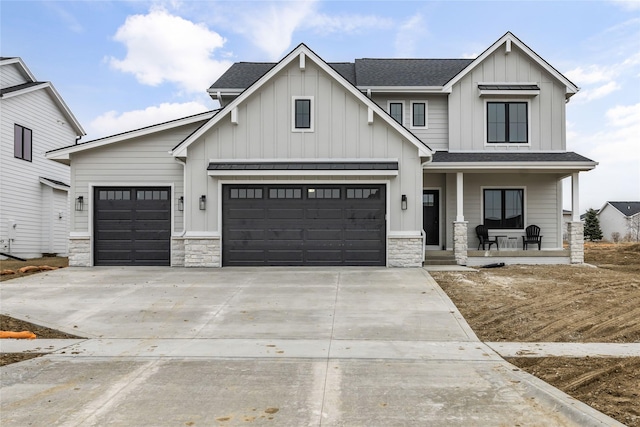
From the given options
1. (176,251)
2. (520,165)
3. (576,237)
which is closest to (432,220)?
(520,165)

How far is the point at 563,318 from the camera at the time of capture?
9.43m

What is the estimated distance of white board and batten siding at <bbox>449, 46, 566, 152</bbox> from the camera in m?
18.7

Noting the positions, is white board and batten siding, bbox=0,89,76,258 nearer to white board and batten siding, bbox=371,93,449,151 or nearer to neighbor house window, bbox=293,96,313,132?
neighbor house window, bbox=293,96,313,132

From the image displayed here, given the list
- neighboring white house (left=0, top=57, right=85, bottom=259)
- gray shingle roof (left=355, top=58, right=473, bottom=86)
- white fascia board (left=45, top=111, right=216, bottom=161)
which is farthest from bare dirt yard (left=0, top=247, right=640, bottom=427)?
neighboring white house (left=0, top=57, right=85, bottom=259)

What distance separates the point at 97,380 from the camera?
6.18 meters

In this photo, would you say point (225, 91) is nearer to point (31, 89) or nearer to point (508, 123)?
point (31, 89)

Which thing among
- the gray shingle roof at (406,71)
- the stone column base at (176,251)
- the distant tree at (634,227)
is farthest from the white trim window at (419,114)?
the distant tree at (634,227)

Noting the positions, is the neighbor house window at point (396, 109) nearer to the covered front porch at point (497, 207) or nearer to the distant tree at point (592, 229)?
the covered front porch at point (497, 207)

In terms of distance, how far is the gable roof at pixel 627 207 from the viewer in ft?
173

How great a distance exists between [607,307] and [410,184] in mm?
6867

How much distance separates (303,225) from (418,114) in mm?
6836

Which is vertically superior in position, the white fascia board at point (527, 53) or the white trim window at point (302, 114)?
the white fascia board at point (527, 53)

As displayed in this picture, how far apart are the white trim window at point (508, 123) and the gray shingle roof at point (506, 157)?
92 centimetres

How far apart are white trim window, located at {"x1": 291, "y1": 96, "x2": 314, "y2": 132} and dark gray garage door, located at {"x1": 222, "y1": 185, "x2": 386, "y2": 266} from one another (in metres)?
1.87
